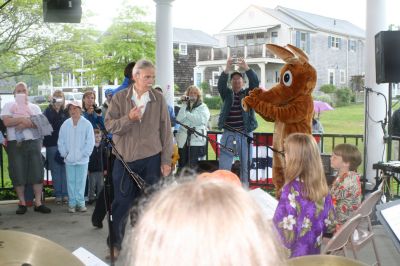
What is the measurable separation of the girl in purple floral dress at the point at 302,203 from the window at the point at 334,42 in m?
20.3

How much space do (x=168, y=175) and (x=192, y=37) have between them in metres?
25.5

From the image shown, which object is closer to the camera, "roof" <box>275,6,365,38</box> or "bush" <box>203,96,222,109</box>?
"bush" <box>203,96,222,109</box>

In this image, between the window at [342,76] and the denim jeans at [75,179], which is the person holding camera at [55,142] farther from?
the window at [342,76]

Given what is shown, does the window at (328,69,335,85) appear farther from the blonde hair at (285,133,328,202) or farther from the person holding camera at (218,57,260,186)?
the blonde hair at (285,133,328,202)

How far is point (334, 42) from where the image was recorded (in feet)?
74.0

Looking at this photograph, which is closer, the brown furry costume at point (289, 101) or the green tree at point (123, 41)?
the brown furry costume at point (289, 101)

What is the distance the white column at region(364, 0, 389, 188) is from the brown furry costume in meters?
1.60

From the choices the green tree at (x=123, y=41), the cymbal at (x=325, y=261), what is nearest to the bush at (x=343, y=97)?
the green tree at (x=123, y=41)

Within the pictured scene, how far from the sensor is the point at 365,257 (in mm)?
4586

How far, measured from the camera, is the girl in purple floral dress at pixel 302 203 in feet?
10.2

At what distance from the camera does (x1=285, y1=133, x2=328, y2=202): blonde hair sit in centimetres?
312

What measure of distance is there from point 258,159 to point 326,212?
181 inches

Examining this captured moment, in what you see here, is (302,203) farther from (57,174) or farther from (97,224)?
(57,174)

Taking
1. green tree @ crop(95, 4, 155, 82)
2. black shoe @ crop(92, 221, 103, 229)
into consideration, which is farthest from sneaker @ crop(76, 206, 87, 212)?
green tree @ crop(95, 4, 155, 82)
